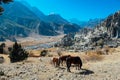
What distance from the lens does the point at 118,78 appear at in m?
26.5

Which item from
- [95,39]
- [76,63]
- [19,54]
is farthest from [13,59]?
[95,39]

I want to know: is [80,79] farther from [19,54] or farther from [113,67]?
[19,54]

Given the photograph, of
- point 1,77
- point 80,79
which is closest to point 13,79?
point 1,77

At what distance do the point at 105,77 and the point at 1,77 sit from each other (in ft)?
32.4

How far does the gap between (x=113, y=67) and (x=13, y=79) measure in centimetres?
1253

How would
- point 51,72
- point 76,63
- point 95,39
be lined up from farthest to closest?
point 95,39
point 76,63
point 51,72

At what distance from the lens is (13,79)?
25.8 metres

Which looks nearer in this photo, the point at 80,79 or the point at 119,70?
the point at 80,79

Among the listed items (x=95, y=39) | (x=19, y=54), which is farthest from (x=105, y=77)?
(x=95, y=39)

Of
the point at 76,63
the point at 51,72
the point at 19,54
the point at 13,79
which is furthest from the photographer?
the point at 19,54

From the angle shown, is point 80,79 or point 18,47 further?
point 18,47

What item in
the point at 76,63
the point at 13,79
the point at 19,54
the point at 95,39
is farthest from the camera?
the point at 95,39

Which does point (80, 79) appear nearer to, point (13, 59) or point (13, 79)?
point (13, 79)

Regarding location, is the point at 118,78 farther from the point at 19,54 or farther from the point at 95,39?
the point at 95,39
